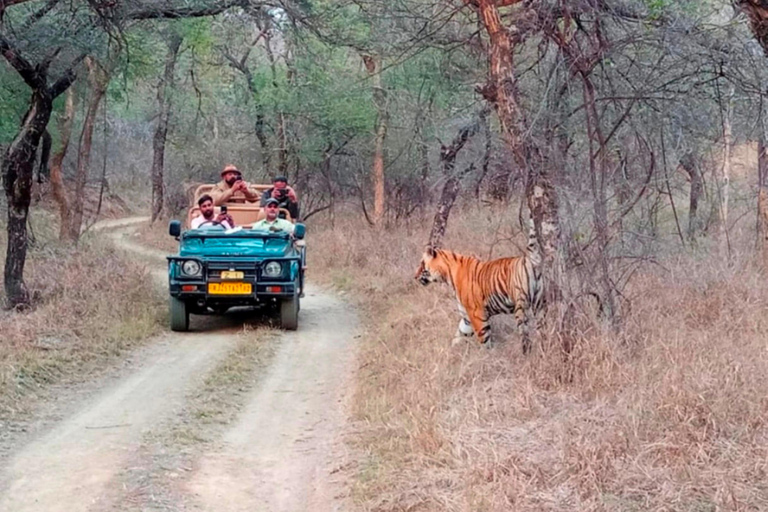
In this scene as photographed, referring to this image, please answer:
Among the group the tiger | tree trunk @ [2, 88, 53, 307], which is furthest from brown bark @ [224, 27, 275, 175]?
the tiger

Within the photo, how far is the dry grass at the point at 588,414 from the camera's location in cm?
461

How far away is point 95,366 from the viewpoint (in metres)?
9.25

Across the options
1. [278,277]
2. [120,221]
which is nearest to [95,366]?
[278,277]

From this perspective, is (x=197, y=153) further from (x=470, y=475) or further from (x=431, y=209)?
(x=470, y=475)

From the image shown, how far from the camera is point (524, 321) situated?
823 cm

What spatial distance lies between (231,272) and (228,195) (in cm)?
247

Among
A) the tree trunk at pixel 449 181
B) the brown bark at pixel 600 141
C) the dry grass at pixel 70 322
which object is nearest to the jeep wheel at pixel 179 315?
the dry grass at pixel 70 322

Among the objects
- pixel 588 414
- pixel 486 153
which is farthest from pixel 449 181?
pixel 588 414

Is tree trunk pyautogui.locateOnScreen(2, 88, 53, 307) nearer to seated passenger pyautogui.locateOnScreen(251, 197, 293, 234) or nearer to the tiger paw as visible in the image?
seated passenger pyautogui.locateOnScreen(251, 197, 293, 234)

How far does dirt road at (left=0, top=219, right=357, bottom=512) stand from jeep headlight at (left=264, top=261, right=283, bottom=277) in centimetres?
108

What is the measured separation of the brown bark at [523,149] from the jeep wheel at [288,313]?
4.77 meters

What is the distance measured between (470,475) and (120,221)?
32626mm

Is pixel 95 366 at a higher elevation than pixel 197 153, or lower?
lower

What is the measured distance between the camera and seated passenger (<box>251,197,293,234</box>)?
1210cm
